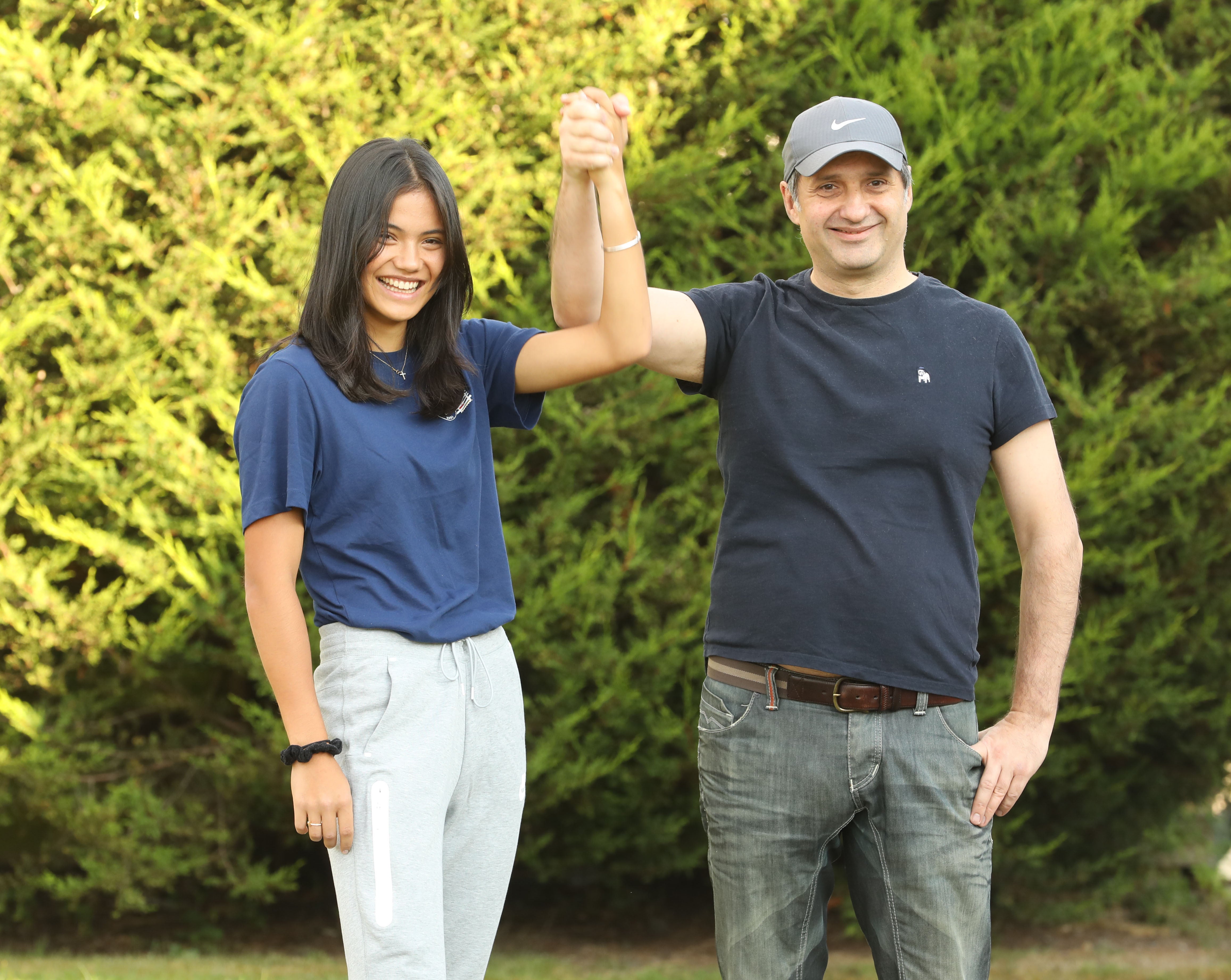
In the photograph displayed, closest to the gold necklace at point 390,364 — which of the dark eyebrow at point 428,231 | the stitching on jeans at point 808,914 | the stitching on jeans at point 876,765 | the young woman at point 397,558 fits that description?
the young woman at point 397,558

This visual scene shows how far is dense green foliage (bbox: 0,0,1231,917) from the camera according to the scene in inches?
169

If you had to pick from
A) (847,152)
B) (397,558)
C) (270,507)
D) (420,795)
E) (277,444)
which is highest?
(847,152)

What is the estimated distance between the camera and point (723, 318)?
2.45 m

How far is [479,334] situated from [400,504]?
47cm

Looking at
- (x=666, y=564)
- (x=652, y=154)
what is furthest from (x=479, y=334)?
(x=652, y=154)

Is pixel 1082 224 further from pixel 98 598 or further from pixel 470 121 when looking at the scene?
pixel 98 598

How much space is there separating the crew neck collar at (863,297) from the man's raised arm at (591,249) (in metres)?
0.25

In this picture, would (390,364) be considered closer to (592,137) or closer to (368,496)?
(368,496)

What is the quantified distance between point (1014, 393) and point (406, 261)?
48.3 inches

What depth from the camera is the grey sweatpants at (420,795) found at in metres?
1.96

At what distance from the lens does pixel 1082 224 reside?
4.41 meters

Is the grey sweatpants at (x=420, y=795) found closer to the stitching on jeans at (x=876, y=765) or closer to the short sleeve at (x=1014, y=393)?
the stitching on jeans at (x=876, y=765)

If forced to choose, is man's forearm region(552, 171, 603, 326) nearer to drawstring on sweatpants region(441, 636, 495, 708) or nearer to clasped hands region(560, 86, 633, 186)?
clasped hands region(560, 86, 633, 186)

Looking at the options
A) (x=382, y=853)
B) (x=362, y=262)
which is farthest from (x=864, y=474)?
(x=382, y=853)
